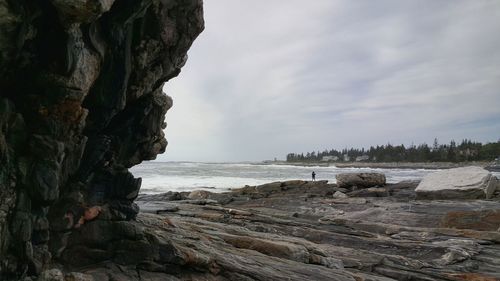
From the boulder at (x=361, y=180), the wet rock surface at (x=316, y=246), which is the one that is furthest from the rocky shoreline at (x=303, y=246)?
the boulder at (x=361, y=180)

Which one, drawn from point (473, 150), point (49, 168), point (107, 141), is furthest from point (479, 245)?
point (473, 150)

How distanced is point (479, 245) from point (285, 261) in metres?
8.90

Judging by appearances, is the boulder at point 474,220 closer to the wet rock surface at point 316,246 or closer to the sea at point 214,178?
the wet rock surface at point 316,246

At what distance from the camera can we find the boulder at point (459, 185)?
25203mm

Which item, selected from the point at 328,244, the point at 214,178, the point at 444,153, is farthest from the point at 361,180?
the point at 444,153

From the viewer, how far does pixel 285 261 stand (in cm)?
1064

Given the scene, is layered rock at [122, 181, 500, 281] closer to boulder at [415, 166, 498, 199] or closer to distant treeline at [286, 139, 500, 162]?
boulder at [415, 166, 498, 199]

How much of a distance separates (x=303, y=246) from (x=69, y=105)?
8.00 metres

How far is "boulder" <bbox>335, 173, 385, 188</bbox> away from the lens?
36.0 metres

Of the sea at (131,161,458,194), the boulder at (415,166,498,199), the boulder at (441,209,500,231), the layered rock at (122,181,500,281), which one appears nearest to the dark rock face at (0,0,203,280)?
the layered rock at (122,181,500,281)

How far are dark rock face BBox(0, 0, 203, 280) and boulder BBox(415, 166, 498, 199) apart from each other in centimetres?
2206

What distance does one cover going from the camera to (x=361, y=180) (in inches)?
1427

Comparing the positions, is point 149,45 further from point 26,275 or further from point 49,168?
point 26,275

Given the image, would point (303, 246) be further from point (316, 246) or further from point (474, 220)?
point (474, 220)
